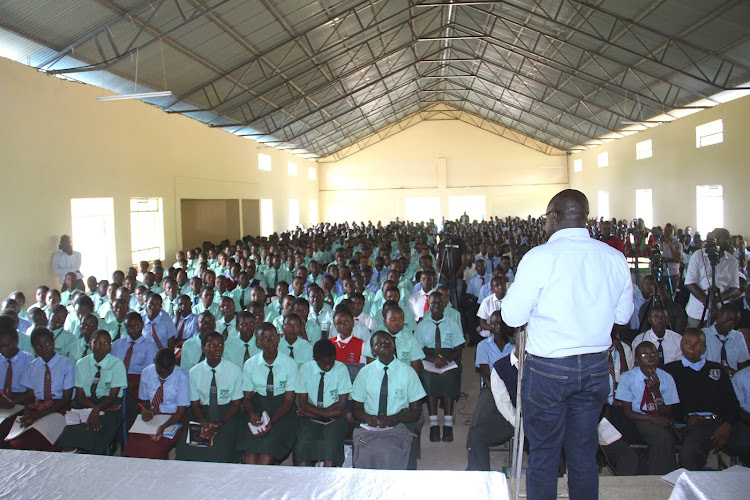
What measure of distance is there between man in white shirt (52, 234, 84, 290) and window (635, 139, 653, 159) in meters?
16.6

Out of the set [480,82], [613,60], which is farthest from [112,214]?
[480,82]

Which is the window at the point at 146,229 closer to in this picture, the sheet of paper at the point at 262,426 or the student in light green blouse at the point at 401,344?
the student in light green blouse at the point at 401,344

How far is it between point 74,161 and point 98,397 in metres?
6.43

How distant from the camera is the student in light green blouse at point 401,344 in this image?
4520 mm

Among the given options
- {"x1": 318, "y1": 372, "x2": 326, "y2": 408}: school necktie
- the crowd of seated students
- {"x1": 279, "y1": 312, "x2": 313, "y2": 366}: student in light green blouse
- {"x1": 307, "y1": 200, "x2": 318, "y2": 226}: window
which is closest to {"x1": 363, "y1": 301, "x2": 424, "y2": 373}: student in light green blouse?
the crowd of seated students

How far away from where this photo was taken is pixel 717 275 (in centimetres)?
543

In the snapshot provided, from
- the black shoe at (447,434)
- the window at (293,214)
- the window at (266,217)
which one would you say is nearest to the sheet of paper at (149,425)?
the black shoe at (447,434)

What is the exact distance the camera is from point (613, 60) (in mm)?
13164

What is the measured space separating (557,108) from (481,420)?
17720 mm

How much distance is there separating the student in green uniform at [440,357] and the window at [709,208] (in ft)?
37.7

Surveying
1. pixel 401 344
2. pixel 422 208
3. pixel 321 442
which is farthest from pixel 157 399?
pixel 422 208

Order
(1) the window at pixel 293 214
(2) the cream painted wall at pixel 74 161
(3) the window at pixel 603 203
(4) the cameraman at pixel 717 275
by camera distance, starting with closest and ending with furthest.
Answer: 1. (4) the cameraman at pixel 717 275
2. (2) the cream painted wall at pixel 74 161
3. (1) the window at pixel 293 214
4. (3) the window at pixel 603 203

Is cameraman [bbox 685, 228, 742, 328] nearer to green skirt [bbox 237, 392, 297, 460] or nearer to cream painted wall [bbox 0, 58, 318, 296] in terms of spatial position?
green skirt [bbox 237, 392, 297, 460]

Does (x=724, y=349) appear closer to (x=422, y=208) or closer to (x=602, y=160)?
(x=602, y=160)
